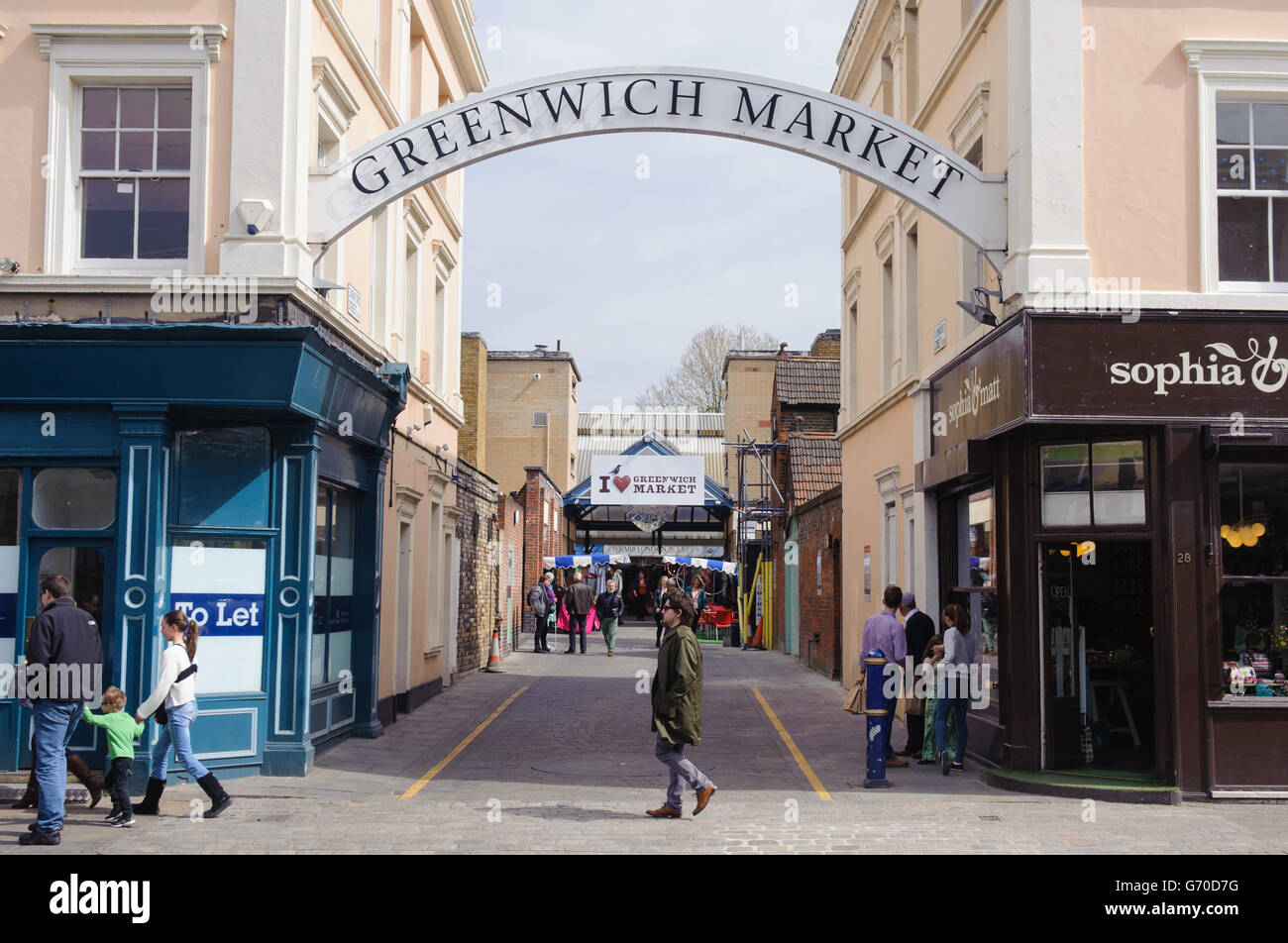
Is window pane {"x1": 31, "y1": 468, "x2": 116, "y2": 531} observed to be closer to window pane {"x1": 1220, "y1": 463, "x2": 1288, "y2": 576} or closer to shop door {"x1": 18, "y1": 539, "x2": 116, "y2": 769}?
shop door {"x1": 18, "y1": 539, "x2": 116, "y2": 769}

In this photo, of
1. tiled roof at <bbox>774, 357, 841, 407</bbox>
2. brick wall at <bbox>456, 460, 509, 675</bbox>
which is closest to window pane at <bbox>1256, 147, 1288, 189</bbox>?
brick wall at <bbox>456, 460, 509, 675</bbox>

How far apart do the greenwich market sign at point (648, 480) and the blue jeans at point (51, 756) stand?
27372 mm

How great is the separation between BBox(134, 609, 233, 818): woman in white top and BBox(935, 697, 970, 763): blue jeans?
671cm

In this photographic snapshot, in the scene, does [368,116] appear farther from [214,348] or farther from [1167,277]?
[1167,277]

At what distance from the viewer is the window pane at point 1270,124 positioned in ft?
37.9

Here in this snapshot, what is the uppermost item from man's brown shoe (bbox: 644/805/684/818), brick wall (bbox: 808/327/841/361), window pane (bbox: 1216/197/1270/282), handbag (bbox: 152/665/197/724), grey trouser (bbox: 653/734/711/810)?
brick wall (bbox: 808/327/841/361)

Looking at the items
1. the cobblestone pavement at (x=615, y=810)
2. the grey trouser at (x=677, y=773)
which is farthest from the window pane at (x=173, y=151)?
the grey trouser at (x=677, y=773)

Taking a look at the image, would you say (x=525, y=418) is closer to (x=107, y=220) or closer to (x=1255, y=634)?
(x=107, y=220)

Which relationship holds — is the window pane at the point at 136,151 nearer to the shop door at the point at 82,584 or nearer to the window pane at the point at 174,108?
the window pane at the point at 174,108

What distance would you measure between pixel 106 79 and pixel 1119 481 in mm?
9870

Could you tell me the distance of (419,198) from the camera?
1823cm

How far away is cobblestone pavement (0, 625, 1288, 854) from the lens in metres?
8.88

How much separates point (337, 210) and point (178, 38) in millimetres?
2048

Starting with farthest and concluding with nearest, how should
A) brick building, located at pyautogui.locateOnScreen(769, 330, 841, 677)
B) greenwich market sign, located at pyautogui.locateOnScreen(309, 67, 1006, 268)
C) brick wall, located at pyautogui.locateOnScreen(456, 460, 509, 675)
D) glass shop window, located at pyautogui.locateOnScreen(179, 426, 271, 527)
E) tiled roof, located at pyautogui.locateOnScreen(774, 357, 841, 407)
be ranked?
tiled roof, located at pyautogui.locateOnScreen(774, 357, 841, 407), brick building, located at pyautogui.locateOnScreen(769, 330, 841, 677), brick wall, located at pyautogui.locateOnScreen(456, 460, 509, 675), greenwich market sign, located at pyautogui.locateOnScreen(309, 67, 1006, 268), glass shop window, located at pyautogui.locateOnScreen(179, 426, 271, 527)
